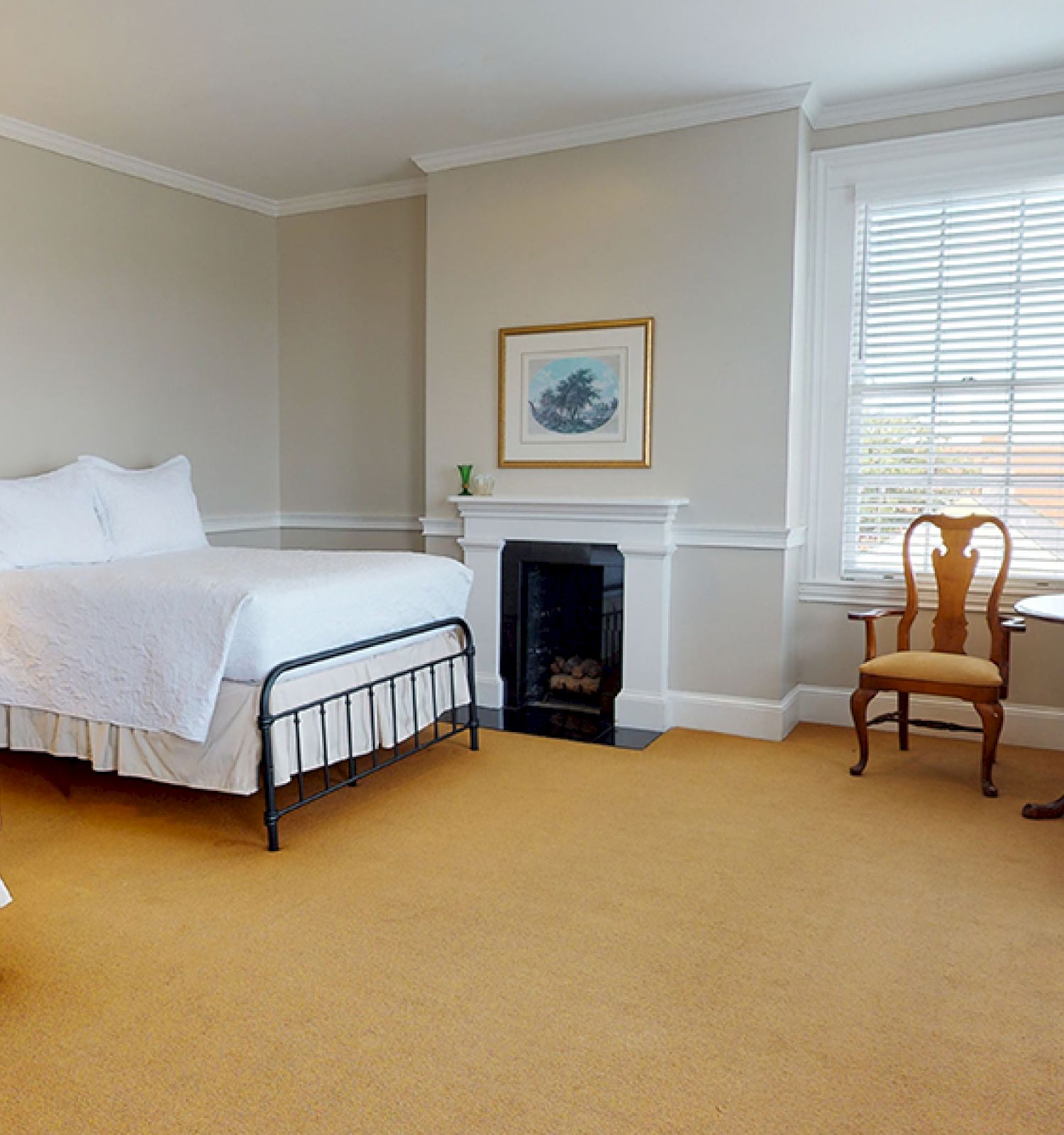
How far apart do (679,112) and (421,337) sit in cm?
183

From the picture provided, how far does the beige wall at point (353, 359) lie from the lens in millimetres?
5395

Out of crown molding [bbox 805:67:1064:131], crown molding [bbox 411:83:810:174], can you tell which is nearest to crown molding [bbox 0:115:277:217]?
crown molding [bbox 411:83:810:174]

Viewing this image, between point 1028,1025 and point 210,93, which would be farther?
point 210,93

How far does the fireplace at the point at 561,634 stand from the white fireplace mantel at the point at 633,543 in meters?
0.05

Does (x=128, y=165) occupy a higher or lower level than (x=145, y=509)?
higher

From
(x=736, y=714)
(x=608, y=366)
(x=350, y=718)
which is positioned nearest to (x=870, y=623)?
(x=736, y=714)

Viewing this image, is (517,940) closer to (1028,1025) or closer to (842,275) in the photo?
(1028,1025)

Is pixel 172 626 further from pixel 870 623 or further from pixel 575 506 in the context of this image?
pixel 870 623

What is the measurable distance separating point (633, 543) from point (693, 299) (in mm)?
1142

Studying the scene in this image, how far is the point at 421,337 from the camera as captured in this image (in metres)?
5.36

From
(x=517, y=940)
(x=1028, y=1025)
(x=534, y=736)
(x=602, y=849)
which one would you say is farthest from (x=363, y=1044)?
(x=534, y=736)

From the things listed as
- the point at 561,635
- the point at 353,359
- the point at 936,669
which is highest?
the point at 353,359

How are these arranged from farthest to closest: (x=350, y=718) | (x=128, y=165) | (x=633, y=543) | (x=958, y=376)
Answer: (x=128, y=165) → (x=633, y=543) → (x=958, y=376) → (x=350, y=718)

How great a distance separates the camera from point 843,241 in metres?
4.40
